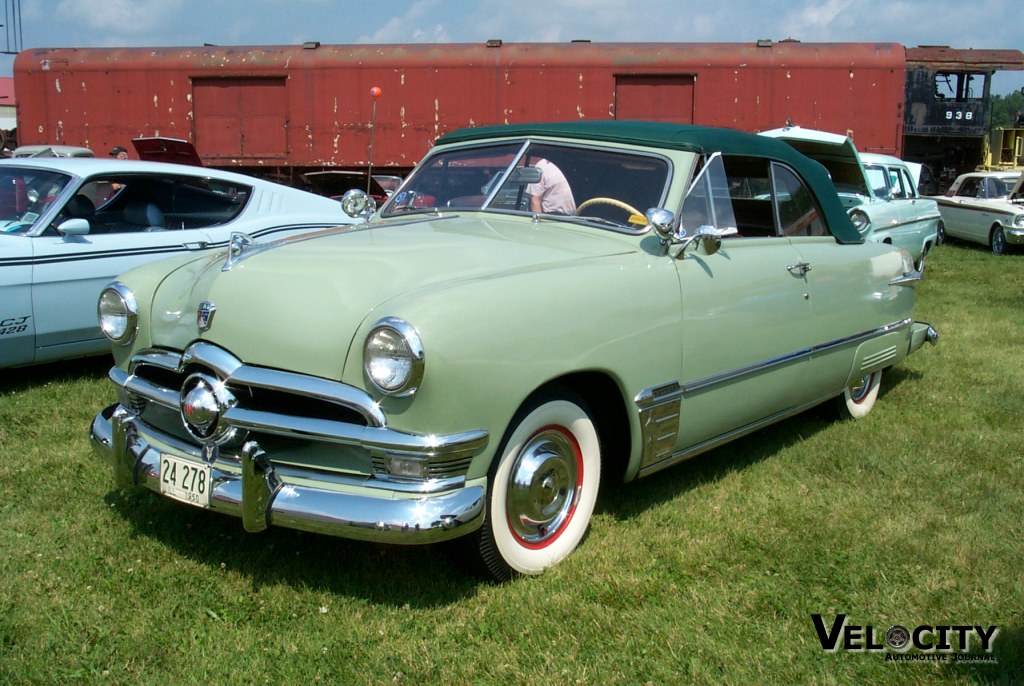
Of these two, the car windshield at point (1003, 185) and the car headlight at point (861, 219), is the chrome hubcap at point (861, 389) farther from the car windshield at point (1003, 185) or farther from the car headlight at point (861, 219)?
the car windshield at point (1003, 185)

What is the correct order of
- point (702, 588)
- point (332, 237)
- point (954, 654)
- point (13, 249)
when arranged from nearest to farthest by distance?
point (954, 654)
point (702, 588)
point (332, 237)
point (13, 249)

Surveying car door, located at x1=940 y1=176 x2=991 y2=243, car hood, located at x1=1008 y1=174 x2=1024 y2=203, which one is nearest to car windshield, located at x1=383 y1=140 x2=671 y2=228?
car door, located at x1=940 y1=176 x2=991 y2=243

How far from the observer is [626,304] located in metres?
3.06

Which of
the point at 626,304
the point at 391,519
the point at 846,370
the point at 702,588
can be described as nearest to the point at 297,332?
the point at 391,519

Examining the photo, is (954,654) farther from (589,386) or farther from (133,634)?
(133,634)

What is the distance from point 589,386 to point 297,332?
3.56ft

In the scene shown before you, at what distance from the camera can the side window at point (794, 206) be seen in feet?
13.6

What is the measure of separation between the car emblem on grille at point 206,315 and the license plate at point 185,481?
1.40 feet

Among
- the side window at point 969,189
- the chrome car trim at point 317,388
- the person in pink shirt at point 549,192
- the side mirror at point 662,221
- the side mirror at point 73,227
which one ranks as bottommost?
the chrome car trim at point 317,388

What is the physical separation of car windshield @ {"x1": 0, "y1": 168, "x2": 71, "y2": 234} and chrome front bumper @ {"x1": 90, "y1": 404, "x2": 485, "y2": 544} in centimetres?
320

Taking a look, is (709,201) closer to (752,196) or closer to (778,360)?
(752,196)

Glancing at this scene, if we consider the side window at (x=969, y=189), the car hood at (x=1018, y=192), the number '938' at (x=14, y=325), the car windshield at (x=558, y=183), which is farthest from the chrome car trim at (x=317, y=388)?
the side window at (x=969, y=189)

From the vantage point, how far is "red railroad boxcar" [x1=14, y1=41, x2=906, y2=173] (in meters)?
13.6

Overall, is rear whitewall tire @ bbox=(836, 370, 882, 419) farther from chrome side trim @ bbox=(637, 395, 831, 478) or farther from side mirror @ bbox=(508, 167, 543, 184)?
side mirror @ bbox=(508, 167, 543, 184)
